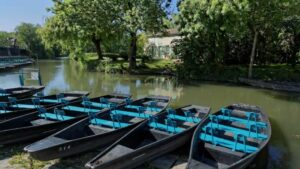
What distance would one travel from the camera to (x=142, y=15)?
22.3m

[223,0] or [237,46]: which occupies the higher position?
[223,0]

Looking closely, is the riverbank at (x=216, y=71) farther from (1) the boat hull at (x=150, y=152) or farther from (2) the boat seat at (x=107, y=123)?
(2) the boat seat at (x=107, y=123)

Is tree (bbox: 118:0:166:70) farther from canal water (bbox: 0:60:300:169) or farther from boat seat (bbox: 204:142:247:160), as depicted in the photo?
boat seat (bbox: 204:142:247:160)

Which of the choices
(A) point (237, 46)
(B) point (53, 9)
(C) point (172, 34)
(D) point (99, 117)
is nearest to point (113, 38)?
(B) point (53, 9)

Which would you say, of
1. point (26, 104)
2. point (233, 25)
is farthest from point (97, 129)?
point (233, 25)

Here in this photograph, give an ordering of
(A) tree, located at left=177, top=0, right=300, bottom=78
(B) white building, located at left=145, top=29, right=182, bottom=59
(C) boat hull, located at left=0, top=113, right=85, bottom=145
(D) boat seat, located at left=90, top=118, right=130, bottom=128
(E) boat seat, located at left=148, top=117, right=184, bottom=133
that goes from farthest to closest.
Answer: (B) white building, located at left=145, top=29, right=182, bottom=59
(A) tree, located at left=177, top=0, right=300, bottom=78
(D) boat seat, located at left=90, top=118, right=130, bottom=128
(E) boat seat, located at left=148, top=117, right=184, bottom=133
(C) boat hull, located at left=0, top=113, right=85, bottom=145

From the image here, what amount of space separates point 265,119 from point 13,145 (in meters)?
6.88

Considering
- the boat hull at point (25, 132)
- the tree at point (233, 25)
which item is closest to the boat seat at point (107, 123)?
the boat hull at point (25, 132)

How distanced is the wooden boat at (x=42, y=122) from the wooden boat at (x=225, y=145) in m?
3.36

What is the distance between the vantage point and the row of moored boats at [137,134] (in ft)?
18.1

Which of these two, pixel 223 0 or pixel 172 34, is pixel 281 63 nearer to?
pixel 223 0

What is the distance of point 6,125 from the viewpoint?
7.04 m

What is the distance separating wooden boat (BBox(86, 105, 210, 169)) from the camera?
16.9ft

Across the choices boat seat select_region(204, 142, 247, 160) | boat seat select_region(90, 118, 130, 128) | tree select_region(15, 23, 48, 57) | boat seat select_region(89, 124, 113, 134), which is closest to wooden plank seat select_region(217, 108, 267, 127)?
boat seat select_region(204, 142, 247, 160)
